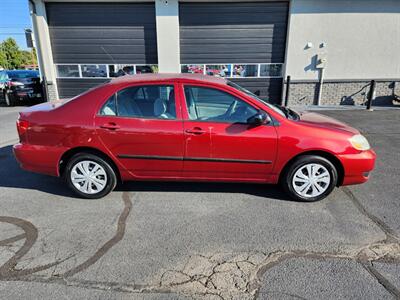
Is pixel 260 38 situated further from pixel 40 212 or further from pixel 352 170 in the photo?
pixel 40 212

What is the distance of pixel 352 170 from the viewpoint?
3.55m

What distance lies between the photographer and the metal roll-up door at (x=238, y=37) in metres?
10.9

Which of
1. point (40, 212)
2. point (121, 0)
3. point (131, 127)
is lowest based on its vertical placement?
point (40, 212)

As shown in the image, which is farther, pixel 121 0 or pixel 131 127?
pixel 121 0

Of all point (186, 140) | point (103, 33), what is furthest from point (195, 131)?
point (103, 33)

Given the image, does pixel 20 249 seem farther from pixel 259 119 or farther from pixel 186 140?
pixel 259 119

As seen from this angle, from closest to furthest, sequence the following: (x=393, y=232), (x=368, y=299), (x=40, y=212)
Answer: (x=368, y=299) → (x=393, y=232) → (x=40, y=212)

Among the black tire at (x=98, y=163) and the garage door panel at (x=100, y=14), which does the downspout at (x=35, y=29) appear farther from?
the black tire at (x=98, y=163)

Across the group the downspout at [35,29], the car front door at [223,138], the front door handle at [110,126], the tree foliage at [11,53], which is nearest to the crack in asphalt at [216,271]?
the car front door at [223,138]

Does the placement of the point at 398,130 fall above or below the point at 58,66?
below

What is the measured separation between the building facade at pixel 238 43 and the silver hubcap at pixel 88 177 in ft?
27.5

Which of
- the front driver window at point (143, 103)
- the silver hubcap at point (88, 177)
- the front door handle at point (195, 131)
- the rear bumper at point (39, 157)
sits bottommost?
the silver hubcap at point (88, 177)

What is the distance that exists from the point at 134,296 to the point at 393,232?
8.89ft

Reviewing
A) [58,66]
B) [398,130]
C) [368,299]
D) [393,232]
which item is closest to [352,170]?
[393,232]
